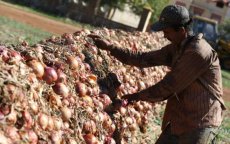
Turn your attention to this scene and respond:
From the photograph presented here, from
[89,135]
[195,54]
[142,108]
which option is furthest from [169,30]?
[142,108]

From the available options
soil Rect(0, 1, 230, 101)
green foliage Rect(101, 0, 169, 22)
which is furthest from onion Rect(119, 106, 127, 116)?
green foliage Rect(101, 0, 169, 22)

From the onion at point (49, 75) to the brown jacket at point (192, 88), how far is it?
910 mm

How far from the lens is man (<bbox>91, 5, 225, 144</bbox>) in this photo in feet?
13.4

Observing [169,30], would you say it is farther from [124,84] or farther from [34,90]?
[124,84]

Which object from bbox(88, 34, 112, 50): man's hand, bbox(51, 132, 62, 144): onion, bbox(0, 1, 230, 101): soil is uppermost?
bbox(88, 34, 112, 50): man's hand

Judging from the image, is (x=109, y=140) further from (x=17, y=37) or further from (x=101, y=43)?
(x=17, y=37)

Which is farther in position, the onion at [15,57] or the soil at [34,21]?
the soil at [34,21]

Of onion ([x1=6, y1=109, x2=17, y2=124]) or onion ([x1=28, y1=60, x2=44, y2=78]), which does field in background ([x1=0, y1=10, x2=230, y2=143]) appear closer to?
onion ([x1=28, y1=60, x2=44, y2=78])

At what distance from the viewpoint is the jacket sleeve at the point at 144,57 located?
4.85 meters

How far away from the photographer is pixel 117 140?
4.95 metres

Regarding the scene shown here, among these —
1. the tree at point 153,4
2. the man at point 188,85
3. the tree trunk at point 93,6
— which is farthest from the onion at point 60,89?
→ the tree at point 153,4

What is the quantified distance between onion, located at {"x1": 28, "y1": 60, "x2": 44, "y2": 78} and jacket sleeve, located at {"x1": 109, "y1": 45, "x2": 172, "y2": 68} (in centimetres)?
149

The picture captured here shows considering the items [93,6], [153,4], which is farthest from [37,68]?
[153,4]

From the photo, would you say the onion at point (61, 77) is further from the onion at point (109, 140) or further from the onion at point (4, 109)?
the onion at point (4, 109)
